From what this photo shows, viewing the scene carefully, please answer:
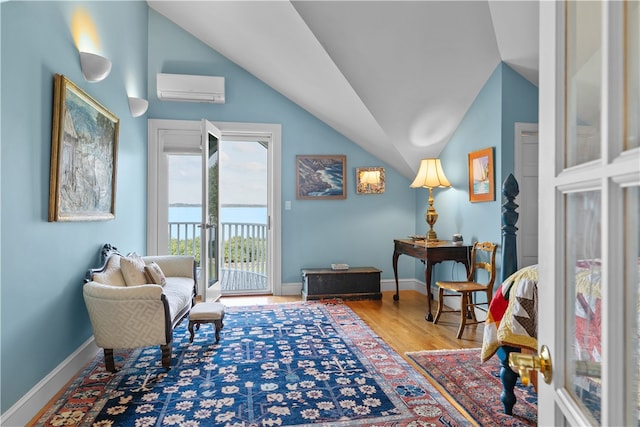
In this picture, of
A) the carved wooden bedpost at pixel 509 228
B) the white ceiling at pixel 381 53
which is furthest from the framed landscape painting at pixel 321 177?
the carved wooden bedpost at pixel 509 228

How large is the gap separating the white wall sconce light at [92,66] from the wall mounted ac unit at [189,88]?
6.05 feet

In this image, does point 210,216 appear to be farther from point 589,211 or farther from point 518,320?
point 589,211

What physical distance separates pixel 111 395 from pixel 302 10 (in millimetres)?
3050

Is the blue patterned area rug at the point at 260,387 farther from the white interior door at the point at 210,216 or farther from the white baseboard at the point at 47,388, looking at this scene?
the white interior door at the point at 210,216

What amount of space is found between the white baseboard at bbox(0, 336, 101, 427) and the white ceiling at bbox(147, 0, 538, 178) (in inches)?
120

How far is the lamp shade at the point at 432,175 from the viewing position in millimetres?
4402

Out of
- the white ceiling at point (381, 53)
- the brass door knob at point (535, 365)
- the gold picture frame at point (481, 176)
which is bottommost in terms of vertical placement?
the brass door knob at point (535, 365)

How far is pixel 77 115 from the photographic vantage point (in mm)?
2732

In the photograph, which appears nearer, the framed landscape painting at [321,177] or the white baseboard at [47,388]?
the white baseboard at [47,388]

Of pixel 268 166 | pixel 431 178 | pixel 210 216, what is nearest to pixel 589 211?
pixel 431 178

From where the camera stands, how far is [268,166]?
526 cm

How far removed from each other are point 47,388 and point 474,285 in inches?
127

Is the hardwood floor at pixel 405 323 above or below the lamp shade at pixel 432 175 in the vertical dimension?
below

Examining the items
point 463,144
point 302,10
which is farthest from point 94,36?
point 463,144
